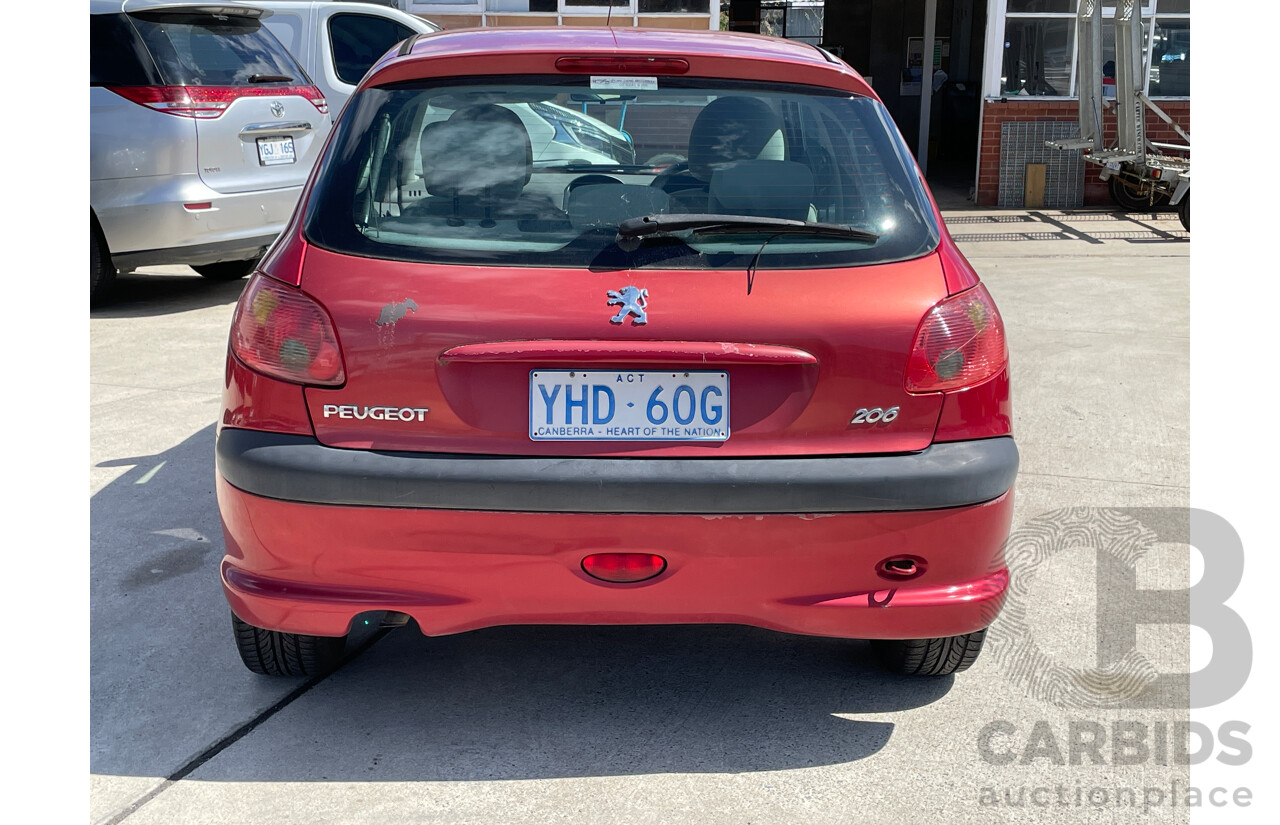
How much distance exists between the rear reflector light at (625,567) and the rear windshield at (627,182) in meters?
0.63

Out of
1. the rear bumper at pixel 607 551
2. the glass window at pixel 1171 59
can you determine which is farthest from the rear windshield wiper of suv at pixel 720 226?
the glass window at pixel 1171 59

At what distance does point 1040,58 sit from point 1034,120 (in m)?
0.68

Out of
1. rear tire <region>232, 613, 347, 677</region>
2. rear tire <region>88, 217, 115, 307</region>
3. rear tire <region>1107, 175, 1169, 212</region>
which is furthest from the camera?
rear tire <region>1107, 175, 1169, 212</region>

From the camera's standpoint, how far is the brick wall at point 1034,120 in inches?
519

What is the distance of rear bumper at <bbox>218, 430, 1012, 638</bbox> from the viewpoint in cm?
256

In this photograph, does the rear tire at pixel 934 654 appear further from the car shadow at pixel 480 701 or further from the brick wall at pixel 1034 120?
the brick wall at pixel 1034 120

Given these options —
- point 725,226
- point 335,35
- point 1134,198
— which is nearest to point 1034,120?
point 1134,198

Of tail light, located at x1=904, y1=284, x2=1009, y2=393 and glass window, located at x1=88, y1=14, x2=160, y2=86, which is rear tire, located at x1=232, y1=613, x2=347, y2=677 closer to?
tail light, located at x1=904, y1=284, x2=1009, y2=393

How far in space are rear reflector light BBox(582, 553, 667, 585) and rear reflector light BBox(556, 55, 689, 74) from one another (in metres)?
1.12

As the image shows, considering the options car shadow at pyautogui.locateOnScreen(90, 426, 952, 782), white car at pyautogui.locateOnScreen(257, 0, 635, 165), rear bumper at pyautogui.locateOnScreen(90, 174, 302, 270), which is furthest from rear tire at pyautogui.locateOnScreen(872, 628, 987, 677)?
white car at pyautogui.locateOnScreen(257, 0, 635, 165)

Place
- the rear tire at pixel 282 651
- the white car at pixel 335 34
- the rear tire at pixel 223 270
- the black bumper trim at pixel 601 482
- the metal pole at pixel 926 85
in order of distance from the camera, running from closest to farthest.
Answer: the black bumper trim at pixel 601 482 < the rear tire at pixel 282 651 < the rear tire at pixel 223 270 < the white car at pixel 335 34 < the metal pole at pixel 926 85

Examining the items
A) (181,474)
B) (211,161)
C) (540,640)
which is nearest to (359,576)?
(540,640)

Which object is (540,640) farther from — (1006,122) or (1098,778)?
(1006,122)

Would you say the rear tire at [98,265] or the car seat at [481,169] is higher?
the car seat at [481,169]
